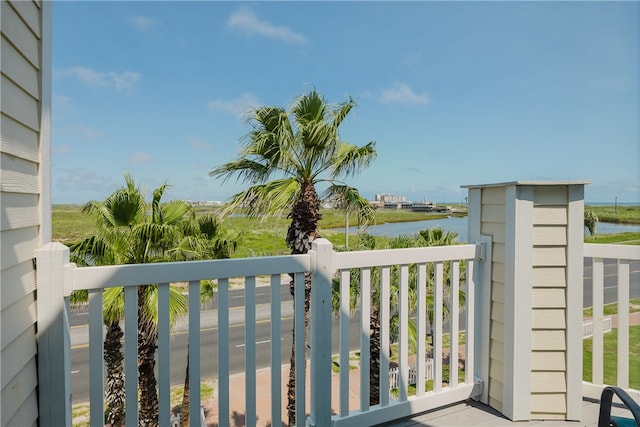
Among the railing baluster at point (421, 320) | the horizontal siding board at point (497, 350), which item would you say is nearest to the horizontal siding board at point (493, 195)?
the railing baluster at point (421, 320)

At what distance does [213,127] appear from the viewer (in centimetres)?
1627

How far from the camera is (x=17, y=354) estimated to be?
1049mm

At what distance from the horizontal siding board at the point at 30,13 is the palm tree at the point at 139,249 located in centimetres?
308

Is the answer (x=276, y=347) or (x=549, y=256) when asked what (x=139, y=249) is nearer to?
(x=276, y=347)

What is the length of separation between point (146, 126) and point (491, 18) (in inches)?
581

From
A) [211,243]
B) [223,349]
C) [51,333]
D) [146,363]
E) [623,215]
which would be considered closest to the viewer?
[51,333]

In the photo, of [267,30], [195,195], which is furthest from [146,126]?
[195,195]

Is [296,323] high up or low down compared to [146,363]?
up

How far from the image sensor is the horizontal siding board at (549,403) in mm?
1854

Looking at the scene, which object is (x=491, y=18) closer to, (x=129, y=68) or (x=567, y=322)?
(x=567, y=322)

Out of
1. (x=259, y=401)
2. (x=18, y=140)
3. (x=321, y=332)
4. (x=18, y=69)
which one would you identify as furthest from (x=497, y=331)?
(x=259, y=401)

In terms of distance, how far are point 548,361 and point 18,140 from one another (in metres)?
2.66

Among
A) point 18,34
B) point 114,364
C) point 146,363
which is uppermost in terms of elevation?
point 18,34

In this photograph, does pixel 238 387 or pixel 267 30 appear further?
pixel 267 30
